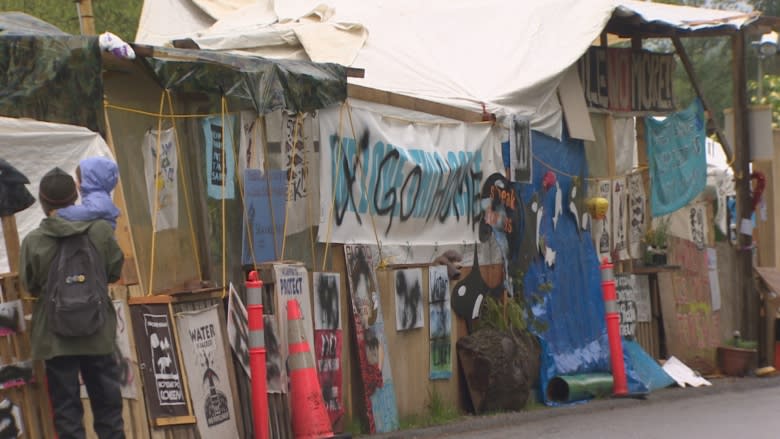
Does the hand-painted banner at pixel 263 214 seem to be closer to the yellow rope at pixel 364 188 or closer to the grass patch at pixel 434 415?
the yellow rope at pixel 364 188

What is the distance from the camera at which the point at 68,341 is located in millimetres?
7742

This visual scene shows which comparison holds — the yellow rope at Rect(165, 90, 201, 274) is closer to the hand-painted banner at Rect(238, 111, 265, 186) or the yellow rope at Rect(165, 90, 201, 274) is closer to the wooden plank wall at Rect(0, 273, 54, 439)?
the hand-painted banner at Rect(238, 111, 265, 186)

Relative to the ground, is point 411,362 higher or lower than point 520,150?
lower

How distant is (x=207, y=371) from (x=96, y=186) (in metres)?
1.96

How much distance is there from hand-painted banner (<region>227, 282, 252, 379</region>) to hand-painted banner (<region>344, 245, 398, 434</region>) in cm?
157

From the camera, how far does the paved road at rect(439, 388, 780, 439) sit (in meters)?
11.3

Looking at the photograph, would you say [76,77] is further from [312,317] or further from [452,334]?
[452,334]

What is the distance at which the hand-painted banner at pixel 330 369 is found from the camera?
11.0 metres

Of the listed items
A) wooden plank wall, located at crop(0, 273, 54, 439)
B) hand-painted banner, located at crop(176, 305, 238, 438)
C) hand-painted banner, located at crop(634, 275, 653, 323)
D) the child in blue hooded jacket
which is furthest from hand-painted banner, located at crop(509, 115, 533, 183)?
wooden plank wall, located at crop(0, 273, 54, 439)

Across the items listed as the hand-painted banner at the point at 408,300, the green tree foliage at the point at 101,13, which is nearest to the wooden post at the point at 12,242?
the hand-painted banner at the point at 408,300

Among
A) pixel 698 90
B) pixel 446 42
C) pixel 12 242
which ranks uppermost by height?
pixel 446 42

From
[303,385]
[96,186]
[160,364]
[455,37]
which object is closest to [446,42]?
[455,37]

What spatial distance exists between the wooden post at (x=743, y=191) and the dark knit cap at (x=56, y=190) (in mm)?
11795

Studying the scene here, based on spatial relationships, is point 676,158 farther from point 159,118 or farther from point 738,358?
point 159,118
